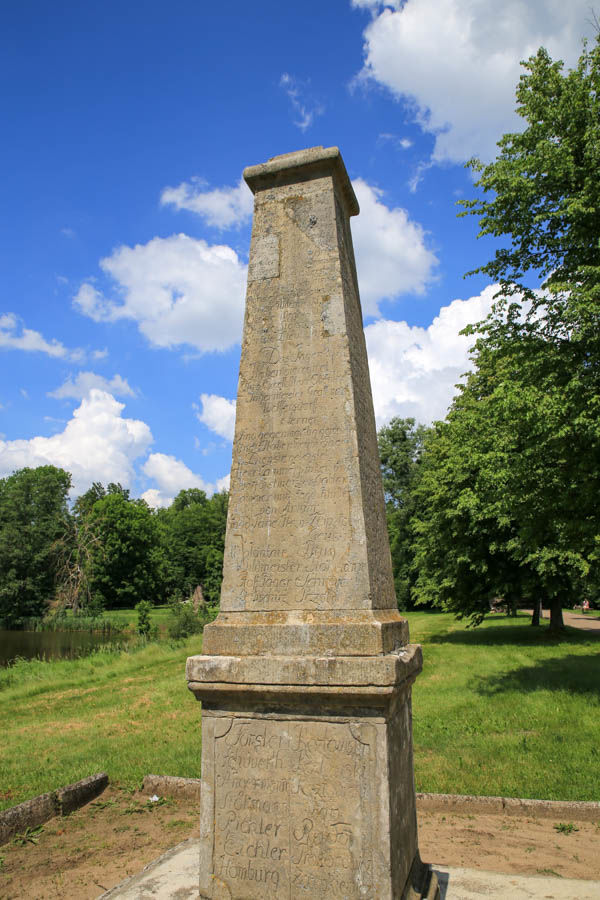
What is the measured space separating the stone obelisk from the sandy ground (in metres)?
1.97

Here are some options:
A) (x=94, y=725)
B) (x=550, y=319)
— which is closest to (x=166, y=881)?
(x=94, y=725)

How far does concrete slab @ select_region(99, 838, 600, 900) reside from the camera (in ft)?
14.3

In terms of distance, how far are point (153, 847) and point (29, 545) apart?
4570 cm

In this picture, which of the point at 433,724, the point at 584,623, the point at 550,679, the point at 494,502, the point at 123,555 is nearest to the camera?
the point at 433,724

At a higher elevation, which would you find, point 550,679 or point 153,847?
point 550,679

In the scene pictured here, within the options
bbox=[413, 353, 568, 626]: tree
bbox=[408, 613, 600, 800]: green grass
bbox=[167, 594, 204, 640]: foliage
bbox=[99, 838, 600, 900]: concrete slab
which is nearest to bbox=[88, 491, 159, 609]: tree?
bbox=[167, 594, 204, 640]: foliage

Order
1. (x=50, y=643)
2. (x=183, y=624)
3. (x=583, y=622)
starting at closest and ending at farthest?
1. (x=183, y=624)
2. (x=50, y=643)
3. (x=583, y=622)

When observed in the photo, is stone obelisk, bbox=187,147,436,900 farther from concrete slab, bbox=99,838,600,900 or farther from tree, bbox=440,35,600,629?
tree, bbox=440,35,600,629

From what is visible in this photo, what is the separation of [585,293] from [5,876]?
34.7 feet

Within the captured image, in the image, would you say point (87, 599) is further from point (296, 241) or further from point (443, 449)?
point (296, 241)

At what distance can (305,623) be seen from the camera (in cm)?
385

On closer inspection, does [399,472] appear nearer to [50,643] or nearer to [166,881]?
[50,643]

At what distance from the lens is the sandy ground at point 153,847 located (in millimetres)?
5262

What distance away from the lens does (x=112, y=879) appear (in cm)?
528
